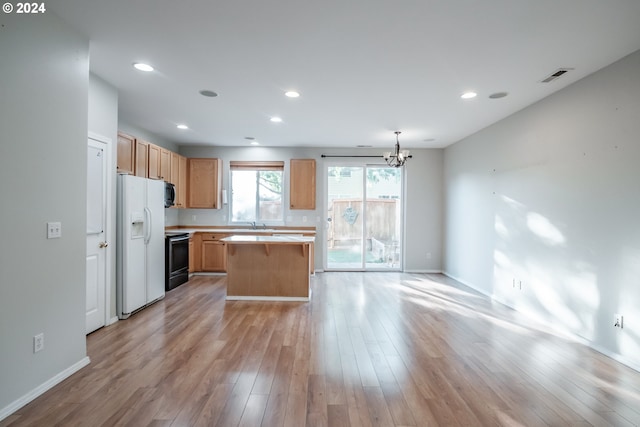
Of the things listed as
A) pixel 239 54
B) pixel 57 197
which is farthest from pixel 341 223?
pixel 57 197

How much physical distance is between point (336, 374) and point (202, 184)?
196 inches

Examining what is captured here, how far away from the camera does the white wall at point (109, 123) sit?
3.04m

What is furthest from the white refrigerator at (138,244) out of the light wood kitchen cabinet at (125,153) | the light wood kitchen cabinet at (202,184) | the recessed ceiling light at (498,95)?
the recessed ceiling light at (498,95)

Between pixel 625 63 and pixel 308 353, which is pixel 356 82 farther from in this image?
pixel 308 353

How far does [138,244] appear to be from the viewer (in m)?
3.74

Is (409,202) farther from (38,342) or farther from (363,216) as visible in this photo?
(38,342)

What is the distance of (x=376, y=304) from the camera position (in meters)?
4.20

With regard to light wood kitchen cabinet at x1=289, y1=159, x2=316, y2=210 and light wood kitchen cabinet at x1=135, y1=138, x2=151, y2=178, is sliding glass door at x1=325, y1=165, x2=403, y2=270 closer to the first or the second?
light wood kitchen cabinet at x1=289, y1=159, x2=316, y2=210

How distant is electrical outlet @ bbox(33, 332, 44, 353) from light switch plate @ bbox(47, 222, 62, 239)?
0.67 metres

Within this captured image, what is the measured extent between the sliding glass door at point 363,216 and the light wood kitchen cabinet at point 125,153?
3659 mm

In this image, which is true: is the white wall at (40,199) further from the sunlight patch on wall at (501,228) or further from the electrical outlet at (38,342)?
the sunlight patch on wall at (501,228)

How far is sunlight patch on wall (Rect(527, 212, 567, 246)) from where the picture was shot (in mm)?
3334

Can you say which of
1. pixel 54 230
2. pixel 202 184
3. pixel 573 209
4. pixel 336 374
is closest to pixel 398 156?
pixel 573 209

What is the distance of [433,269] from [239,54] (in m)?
5.69
